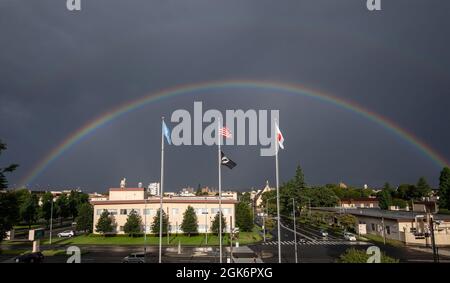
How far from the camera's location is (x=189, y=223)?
208ft

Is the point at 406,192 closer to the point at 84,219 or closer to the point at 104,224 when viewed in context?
the point at 104,224

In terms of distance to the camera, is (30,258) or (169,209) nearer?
(30,258)

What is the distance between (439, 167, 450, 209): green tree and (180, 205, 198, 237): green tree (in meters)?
70.5

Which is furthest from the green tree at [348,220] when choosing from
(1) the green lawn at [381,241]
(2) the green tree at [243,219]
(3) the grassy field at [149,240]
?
(3) the grassy field at [149,240]

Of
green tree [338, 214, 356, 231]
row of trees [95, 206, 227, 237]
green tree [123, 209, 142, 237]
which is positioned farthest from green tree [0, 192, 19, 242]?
green tree [338, 214, 356, 231]

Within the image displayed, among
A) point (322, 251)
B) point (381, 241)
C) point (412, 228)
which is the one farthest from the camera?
point (381, 241)

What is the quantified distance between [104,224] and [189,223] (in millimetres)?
15139

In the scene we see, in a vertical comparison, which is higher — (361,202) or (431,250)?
(361,202)

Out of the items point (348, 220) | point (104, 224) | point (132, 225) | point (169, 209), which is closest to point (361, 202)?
point (348, 220)

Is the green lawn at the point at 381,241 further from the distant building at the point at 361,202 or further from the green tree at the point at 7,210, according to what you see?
the distant building at the point at 361,202

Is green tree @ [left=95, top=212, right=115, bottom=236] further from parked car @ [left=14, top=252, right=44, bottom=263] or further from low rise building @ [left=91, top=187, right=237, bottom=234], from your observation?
parked car @ [left=14, top=252, right=44, bottom=263]

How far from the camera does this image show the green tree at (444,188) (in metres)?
94.2
